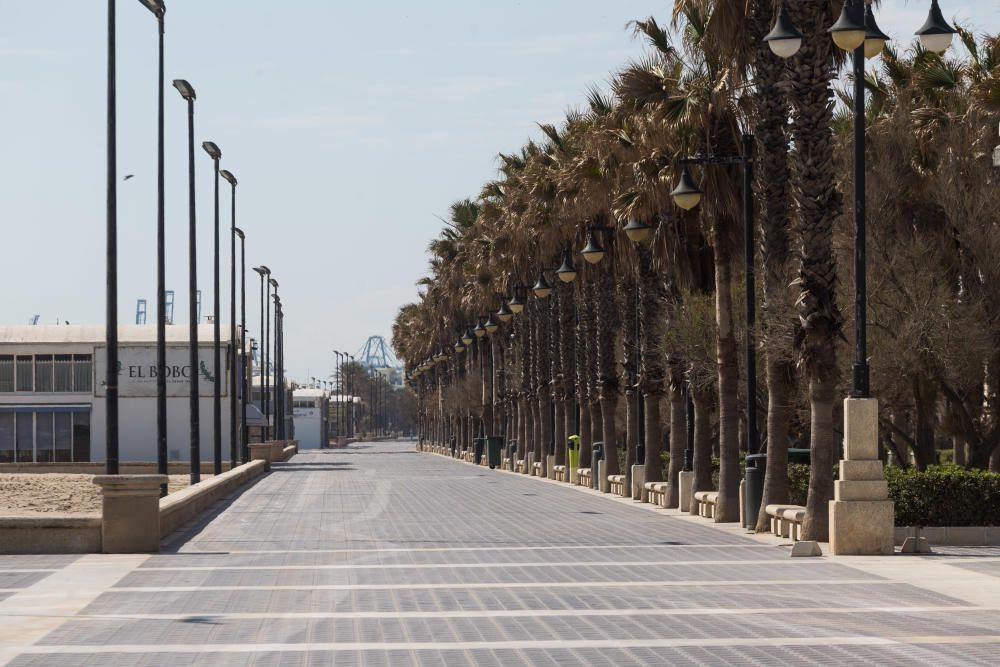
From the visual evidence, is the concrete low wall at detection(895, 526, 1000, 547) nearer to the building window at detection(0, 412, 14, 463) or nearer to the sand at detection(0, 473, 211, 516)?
the sand at detection(0, 473, 211, 516)

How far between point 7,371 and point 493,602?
7511 centimetres

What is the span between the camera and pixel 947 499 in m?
22.5

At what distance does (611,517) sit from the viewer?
1193 inches

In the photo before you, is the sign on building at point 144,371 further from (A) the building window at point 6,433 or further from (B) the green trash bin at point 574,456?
(B) the green trash bin at point 574,456

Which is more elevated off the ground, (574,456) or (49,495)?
(574,456)

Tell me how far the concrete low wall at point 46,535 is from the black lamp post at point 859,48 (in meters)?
10.6

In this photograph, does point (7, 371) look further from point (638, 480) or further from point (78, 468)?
point (638, 480)

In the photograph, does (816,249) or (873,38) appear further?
(816,249)

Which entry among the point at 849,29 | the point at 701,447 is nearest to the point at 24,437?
the point at 701,447

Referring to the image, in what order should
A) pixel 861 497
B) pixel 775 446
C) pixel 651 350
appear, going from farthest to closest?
pixel 651 350 < pixel 775 446 < pixel 861 497

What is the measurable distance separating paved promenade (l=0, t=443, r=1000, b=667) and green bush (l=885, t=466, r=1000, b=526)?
146 centimetres

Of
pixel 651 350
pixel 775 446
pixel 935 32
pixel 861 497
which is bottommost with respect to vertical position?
pixel 861 497

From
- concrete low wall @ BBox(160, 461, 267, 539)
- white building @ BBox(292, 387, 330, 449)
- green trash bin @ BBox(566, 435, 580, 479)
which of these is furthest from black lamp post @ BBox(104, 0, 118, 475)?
white building @ BBox(292, 387, 330, 449)

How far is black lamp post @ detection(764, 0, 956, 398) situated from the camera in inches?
747
